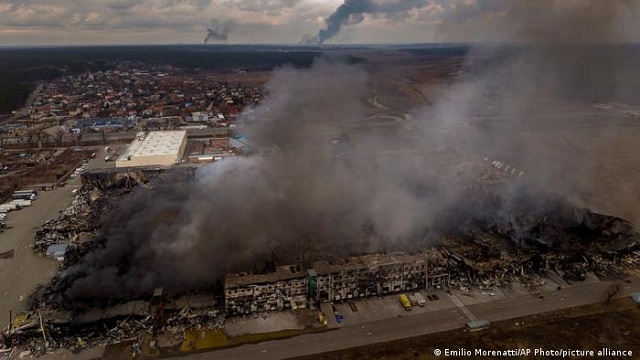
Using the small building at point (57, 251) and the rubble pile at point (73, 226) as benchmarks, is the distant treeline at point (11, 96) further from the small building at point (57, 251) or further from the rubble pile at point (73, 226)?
the small building at point (57, 251)

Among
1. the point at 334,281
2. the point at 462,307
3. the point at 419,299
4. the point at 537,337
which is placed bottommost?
the point at 537,337

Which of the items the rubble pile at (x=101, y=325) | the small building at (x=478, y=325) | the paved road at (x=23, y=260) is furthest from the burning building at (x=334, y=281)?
the paved road at (x=23, y=260)

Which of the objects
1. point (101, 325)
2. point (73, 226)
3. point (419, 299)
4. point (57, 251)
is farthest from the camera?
point (73, 226)

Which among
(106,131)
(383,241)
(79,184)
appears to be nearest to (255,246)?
(383,241)

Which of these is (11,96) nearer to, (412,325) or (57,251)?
(57,251)

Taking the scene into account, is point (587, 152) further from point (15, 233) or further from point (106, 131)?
point (106, 131)

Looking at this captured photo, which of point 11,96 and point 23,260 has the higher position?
point 11,96

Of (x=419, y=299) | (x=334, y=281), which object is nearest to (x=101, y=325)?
(x=334, y=281)
